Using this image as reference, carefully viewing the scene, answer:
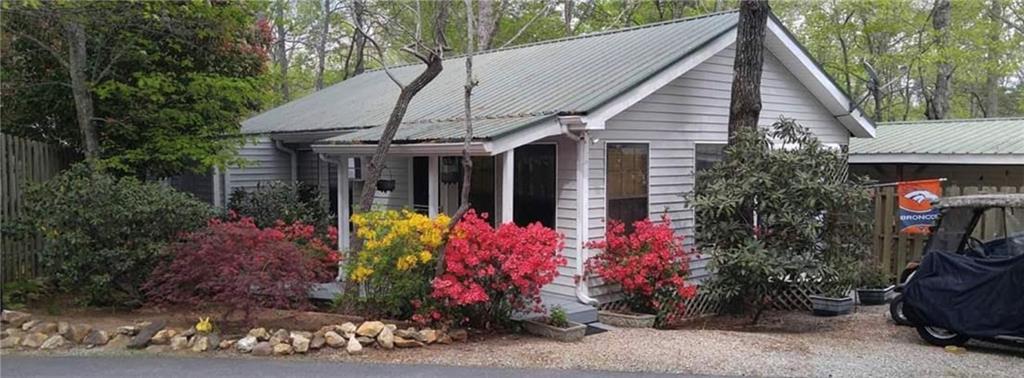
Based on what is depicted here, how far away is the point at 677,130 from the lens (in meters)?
10.5

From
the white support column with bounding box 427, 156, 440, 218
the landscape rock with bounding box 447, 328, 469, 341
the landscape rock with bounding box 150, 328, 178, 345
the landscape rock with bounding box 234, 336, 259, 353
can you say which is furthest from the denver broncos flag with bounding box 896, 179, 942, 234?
the landscape rock with bounding box 150, 328, 178, 345

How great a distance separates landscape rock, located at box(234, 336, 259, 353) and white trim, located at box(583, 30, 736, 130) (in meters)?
4.26

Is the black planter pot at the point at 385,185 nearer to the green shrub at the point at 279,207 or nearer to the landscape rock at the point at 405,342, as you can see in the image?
the green shrub at the point at 279,207

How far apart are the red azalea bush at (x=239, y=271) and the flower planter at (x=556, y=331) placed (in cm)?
229

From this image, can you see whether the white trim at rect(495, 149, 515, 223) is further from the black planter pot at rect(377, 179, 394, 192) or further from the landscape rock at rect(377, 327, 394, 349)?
the black planter pot at rect(377, 179, 394, 192)

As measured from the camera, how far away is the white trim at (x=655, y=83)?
8852 millimetres

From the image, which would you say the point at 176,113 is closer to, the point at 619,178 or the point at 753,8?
the point at 619,178

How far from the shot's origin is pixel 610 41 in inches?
503

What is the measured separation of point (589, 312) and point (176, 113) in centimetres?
680

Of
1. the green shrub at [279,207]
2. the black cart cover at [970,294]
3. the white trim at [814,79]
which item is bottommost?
the black cart cover at [970,294]

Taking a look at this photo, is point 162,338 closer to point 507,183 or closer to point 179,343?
point 179,343

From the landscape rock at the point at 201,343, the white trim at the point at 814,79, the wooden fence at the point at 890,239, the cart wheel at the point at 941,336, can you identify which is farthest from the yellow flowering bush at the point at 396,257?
the wooden fence at the point at 890,239

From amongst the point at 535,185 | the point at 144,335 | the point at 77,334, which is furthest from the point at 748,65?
the point at 77,334

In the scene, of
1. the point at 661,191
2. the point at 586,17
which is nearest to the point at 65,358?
the point at 661,191
